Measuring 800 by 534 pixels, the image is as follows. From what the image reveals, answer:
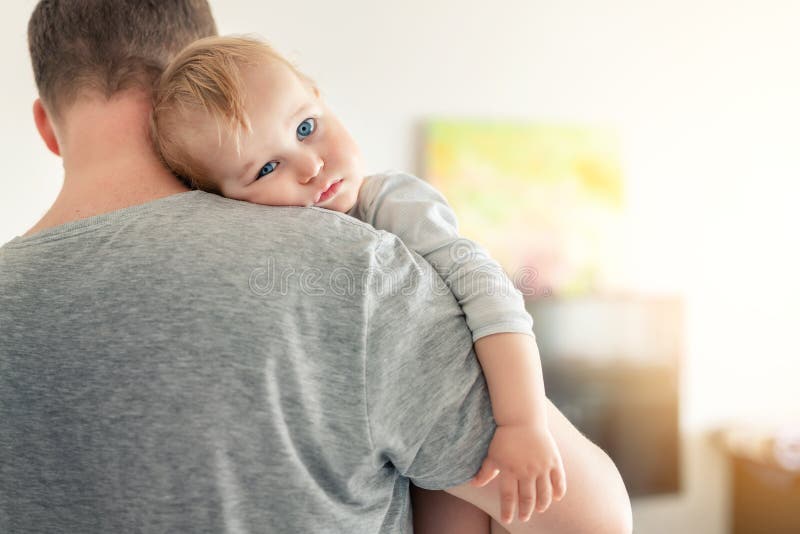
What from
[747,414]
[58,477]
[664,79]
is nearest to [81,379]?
[58,477]

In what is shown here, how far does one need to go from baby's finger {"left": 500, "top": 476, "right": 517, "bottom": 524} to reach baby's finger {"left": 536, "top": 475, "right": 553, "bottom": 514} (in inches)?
1.0

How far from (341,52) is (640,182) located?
5.10ft

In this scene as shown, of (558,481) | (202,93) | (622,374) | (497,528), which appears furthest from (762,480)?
(202,93)

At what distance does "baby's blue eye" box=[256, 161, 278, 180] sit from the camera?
39.4 inches

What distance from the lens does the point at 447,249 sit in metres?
0.91

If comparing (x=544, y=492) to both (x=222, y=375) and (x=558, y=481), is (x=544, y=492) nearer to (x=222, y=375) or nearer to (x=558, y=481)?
(x=558, y=481)

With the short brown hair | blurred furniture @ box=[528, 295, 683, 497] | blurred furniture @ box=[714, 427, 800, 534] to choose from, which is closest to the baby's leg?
the short brown hair

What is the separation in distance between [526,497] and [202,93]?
604mm

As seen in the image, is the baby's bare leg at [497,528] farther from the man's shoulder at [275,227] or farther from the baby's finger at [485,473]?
the man's shoulder at [275,227]

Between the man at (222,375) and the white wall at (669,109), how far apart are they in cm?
247

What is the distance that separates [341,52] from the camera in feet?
10.4

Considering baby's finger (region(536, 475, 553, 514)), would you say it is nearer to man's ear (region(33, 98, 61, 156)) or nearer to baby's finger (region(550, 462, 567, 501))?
baby's finger (region(550, 462, 567, 501))

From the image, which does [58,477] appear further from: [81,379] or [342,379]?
[342,379]

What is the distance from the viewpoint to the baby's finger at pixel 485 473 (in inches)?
31.2
